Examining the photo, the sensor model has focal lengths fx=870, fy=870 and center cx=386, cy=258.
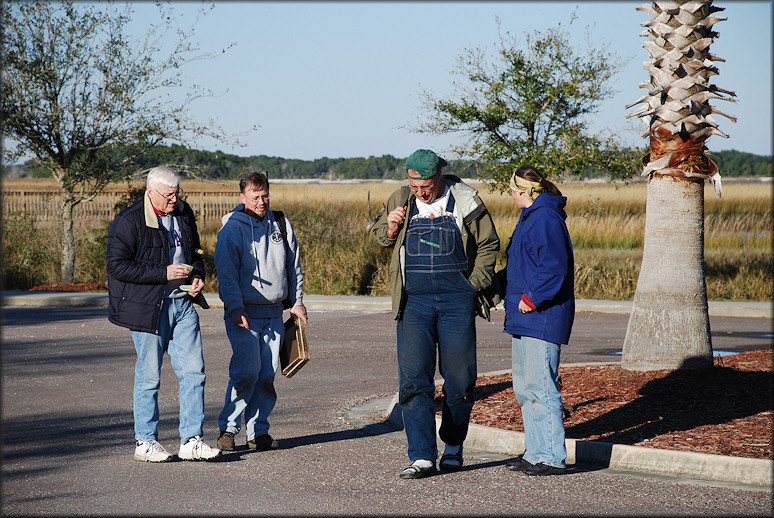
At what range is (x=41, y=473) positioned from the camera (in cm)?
576

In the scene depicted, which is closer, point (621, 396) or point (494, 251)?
point (494, 251)

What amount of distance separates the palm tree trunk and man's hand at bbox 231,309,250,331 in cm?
401

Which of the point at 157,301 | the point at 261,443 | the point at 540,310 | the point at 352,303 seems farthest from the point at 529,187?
the point at 352,303

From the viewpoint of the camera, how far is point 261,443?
6.47 meters

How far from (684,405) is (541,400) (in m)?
2.24

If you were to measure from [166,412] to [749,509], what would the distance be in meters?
4.94

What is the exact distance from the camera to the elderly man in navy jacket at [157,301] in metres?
5.89

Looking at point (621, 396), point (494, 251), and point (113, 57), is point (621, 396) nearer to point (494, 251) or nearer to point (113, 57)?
point (494, 251)

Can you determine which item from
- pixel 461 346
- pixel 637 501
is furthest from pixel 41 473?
pixel 637 501

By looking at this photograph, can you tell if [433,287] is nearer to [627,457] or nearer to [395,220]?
[395,220]

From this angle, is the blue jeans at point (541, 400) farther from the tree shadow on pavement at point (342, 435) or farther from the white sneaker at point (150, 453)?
the white sneaker at point (150, 453)

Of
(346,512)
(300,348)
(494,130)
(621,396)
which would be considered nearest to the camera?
(346,512)

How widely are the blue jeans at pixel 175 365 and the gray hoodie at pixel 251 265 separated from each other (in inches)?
13.2

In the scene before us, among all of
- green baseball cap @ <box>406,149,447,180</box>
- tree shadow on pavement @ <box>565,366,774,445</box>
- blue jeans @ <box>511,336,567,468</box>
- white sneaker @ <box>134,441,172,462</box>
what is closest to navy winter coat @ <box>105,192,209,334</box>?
white sneaker @ <box>134,441,172,462</box>
